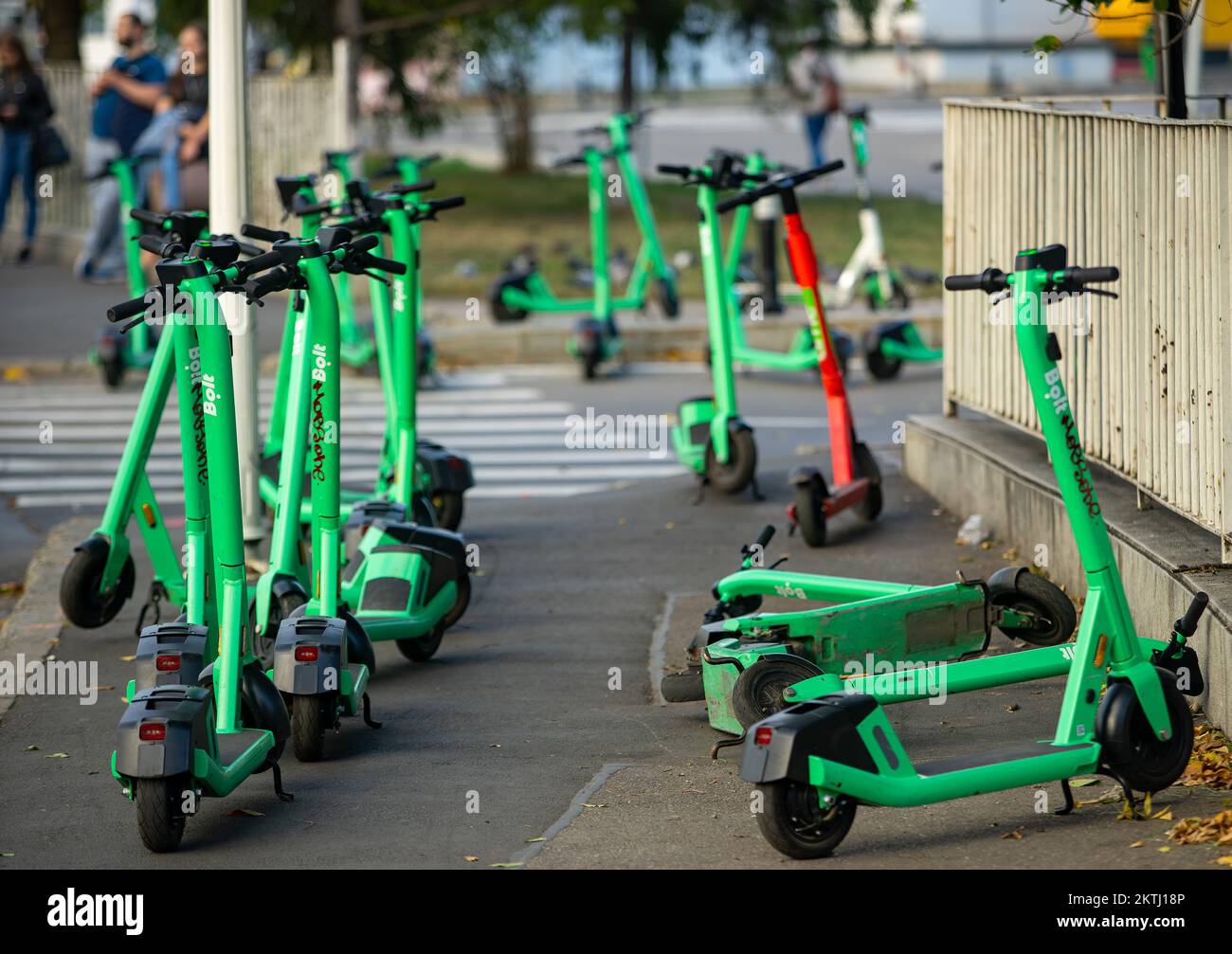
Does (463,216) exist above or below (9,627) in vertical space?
above

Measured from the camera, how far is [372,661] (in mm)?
6668

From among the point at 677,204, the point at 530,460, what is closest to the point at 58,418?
the point at 530,460

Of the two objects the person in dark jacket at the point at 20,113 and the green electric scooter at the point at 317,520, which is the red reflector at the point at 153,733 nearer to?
the green electric scooter at the point at 317,520

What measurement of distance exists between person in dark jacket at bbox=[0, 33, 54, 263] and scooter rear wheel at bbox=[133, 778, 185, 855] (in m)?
16.8

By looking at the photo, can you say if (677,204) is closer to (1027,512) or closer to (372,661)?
(1027,512)

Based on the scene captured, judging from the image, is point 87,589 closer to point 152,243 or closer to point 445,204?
point 152,243

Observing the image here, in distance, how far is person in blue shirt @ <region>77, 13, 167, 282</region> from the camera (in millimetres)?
19578

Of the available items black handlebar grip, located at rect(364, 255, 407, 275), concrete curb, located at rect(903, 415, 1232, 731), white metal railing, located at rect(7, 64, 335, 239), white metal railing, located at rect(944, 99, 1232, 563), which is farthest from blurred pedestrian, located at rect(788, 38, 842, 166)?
black handlebar grip, located at rect(364, 255, 407, 275)

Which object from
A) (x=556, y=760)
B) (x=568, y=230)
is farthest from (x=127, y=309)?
(x=568, y=230)

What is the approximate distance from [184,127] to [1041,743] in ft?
45.7

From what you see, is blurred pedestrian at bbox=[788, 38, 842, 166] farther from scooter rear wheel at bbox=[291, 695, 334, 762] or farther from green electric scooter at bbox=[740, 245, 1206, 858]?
green electric scooter at bbox=[740, 245, 1206, 858]

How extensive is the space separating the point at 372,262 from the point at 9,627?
2.63 meters

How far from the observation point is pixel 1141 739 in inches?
212
